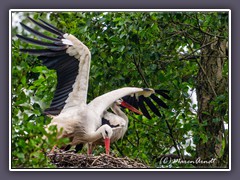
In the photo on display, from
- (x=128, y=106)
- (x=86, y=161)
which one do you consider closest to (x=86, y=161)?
(x=86, y=161)

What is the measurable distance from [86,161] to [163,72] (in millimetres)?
1672

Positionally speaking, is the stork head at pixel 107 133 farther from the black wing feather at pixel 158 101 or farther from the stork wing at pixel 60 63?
the black wing feather at pixel 158 101

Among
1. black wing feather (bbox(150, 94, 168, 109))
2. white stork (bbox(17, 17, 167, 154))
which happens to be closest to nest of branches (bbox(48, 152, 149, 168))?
white stork (bbox(17, 17, 167, 154))

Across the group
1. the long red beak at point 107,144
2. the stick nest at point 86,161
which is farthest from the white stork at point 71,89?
the stick nest at point 86,161

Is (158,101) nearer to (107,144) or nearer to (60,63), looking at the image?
(107,144)

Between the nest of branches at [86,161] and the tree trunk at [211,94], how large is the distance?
39.6 inches

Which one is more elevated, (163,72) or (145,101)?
(163,72)

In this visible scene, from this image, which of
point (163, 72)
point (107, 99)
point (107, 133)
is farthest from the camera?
point (163, 72)

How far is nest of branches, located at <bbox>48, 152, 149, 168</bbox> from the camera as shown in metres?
10.2

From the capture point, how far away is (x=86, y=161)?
404 inches
